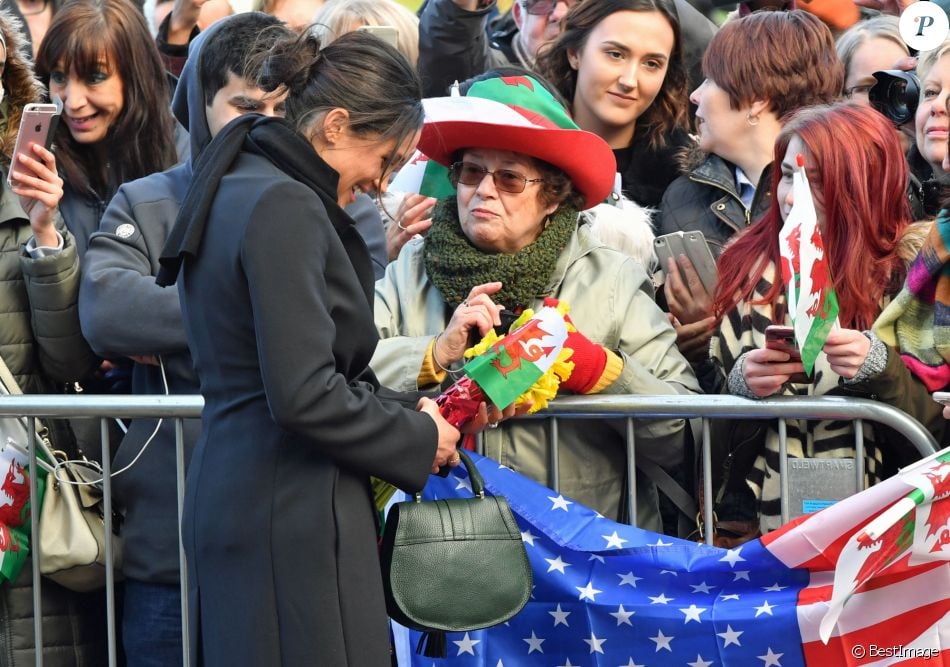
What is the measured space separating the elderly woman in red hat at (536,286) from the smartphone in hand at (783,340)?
0.34m

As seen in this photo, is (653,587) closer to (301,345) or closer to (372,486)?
(372,486)

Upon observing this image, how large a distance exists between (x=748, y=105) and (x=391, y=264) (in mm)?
1386

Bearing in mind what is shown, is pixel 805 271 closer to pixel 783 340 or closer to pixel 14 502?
pixel 783 340

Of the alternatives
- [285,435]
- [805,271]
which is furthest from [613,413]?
[285,435]

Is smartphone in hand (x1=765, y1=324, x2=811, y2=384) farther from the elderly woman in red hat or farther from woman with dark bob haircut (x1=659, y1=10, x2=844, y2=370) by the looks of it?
woman with dark bob haircut (x1=659, y1=10, x2=844, y2=370)

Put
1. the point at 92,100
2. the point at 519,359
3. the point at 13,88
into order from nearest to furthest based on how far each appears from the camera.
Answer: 1. the point at 519,359
2. the point at 13,88
3. the point at 92,100

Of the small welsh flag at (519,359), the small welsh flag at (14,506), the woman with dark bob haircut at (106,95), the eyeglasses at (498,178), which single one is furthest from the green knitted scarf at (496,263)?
the small welsh flag at (14,506)

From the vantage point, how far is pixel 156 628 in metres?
4.12

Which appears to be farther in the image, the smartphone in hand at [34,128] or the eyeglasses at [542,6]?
the eyeglasses at [542,6]

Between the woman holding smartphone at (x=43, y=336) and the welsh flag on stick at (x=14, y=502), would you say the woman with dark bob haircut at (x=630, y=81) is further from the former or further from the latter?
the welsh flag on stick at (x=14, y=502)

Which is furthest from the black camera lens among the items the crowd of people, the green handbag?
the green handbag

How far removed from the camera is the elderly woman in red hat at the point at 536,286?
407cm

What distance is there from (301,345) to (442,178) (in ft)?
5.47

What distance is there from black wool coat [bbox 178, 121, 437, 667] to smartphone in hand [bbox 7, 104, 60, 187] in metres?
1.23
